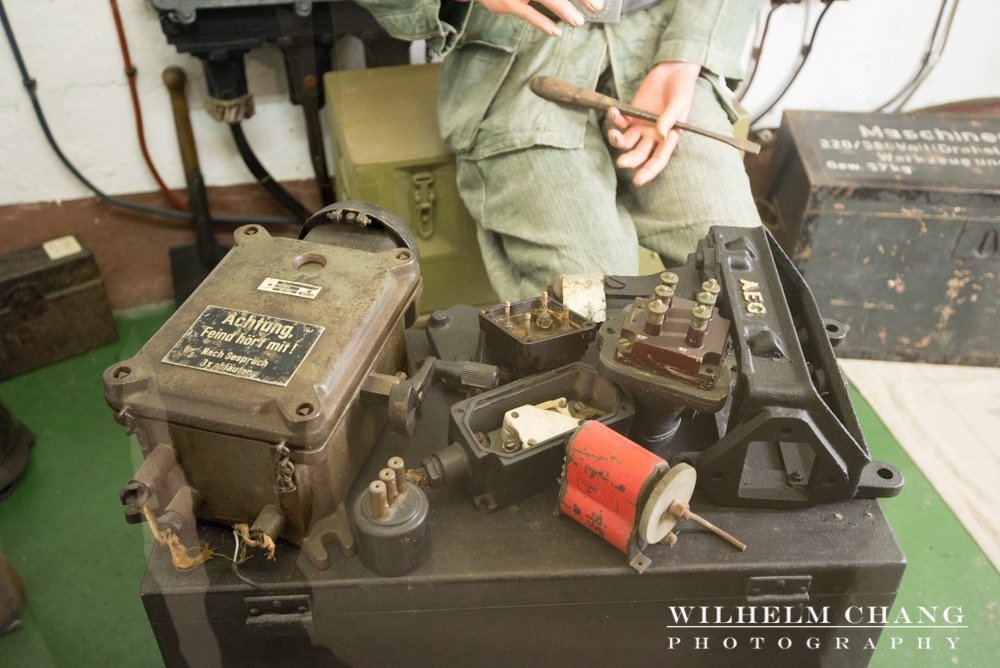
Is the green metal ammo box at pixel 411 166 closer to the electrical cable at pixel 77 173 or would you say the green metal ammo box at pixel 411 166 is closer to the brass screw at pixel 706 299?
the electrical cable at pixel 77 173

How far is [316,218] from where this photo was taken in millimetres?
1091

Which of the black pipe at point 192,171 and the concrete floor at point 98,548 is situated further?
the black pipe at point 192,171

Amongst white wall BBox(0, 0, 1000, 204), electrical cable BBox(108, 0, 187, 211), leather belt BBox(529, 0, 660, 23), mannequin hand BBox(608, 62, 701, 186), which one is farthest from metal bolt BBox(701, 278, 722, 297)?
electrical cable BBox(108, 0, 187, 211)

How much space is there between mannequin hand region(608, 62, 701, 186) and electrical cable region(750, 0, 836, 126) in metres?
0.72

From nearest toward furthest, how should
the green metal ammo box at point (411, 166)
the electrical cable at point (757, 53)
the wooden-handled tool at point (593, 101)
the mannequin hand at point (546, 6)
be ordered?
1. the mannequin hand at point (546, 6)
2. the wooden-handled tool at point (593, 101)
3. the green metal ammo box at point (411, 166)
4. the electrical cable at point (757, 53)

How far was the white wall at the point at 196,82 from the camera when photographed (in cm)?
166

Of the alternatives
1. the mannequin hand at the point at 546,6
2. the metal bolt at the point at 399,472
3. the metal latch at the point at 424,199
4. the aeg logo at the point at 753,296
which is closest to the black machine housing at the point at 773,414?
the aeg logo at the point at 753,296

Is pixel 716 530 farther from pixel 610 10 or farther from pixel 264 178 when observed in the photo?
pixel 264 178

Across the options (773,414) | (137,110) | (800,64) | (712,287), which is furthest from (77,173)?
(800,64)

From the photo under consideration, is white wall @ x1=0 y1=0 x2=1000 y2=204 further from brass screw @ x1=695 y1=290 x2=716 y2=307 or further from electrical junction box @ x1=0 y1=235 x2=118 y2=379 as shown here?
brass screw @ x1=695 y1=290 x2=716 y2=307

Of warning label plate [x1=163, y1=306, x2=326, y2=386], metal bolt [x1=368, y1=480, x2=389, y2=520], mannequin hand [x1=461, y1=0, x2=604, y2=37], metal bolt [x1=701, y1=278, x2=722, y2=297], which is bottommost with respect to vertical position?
metal bolt [x1=368, y1=480, x2=389, y2=520]

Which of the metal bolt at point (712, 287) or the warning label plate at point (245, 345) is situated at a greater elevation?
the metal bolt at point (712, 287)

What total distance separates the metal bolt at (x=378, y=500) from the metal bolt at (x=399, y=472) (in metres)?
0.02

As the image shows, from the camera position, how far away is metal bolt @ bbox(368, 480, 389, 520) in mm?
801
